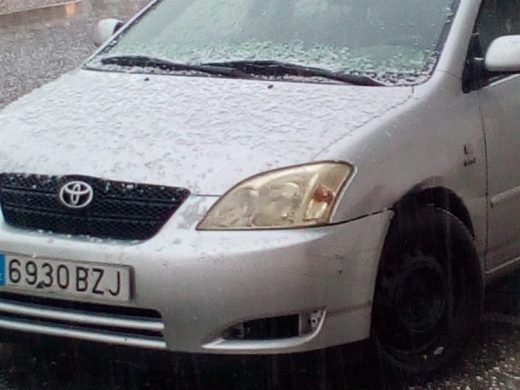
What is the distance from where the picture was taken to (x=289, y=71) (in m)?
4.58

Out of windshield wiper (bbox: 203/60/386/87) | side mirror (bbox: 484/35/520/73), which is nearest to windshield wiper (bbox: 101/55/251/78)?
windshield wiper (bbox: 203/60/386/87)

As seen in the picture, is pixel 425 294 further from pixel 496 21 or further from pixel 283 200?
pixel 496 21

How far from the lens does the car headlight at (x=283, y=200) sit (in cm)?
372

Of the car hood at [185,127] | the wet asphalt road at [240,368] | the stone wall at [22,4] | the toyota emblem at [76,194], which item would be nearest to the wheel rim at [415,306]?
the wet asphalt road at [240,368]

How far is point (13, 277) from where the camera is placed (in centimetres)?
385

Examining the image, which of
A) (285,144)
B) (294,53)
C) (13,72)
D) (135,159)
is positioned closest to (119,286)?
(135,159)

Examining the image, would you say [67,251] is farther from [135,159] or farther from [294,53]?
[294,53]

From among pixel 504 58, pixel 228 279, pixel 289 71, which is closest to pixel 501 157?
pixel 504 58

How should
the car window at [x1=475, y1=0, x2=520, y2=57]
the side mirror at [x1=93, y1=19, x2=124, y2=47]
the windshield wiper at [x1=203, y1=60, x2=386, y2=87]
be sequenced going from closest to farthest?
the windshield wiper at [x1=203, y1=60, x2=386, y2=87] → the car window at [x1=475, y1=0, x2=520, y2=57] → the side mirror at [x1=93, y1=19, x2=124, y2=47]

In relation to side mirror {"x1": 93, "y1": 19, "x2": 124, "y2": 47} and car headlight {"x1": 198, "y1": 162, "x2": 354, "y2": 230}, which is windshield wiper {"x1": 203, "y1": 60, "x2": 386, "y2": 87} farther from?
side mirror {"x1": 93, "y1": 19, "x2": 124, "y2": 47}

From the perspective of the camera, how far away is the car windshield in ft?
15.1

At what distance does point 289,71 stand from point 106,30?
1377 millimetres

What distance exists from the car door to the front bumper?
34.9 inches

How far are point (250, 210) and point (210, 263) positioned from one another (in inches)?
9.4
